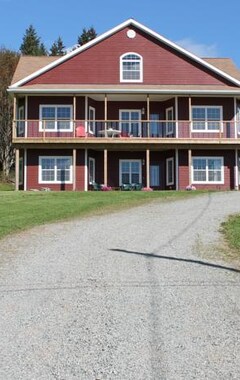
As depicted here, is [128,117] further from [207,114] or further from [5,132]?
[5,132]

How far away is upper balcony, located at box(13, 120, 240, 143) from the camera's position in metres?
29.5

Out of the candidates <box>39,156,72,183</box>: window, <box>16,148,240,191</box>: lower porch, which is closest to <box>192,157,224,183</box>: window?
<box>16,148,240,191</box>: lower porch

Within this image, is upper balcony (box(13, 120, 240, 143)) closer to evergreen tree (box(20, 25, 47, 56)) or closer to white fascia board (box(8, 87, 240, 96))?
white fascia board (box(8, 87, 240, 96))

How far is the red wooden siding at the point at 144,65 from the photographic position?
31844mm

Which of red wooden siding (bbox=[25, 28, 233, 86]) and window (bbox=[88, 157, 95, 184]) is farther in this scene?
red wooden siding (bbox=[25, 28, 233, 86])

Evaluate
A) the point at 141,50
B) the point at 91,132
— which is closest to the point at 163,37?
the point at 141,50

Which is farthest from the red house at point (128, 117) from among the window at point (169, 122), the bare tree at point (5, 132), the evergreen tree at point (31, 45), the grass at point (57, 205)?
the evergreen tree at point (31, 45)

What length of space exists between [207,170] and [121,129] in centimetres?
553

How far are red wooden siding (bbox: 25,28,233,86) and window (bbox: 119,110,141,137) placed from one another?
76.2 inches

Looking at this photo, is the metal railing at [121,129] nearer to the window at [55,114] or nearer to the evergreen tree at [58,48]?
the window at [55,114]

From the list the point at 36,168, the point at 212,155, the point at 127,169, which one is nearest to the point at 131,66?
the point at 127,169

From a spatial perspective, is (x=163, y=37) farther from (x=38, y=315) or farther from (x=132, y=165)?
(x=38, y=315)

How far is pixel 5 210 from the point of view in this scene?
1788 cm

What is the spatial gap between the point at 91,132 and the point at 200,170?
6649 mm
